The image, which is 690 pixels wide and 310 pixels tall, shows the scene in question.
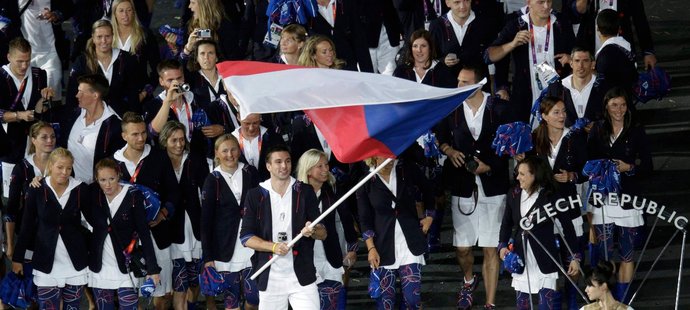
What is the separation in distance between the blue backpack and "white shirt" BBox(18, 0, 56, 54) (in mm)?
5790

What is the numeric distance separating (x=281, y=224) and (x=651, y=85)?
4.25 meters

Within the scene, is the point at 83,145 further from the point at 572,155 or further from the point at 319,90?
the point at 572,155

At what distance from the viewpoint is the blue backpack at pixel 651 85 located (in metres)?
15.2

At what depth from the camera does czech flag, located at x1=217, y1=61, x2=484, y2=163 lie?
12.1 metres

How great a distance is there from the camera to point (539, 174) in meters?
13.3

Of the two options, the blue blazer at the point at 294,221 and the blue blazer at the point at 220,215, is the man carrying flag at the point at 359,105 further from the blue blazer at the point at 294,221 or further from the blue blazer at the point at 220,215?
the blue blazer at the point at 220,215

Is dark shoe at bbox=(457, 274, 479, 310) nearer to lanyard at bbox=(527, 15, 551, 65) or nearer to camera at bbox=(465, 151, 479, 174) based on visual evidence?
camera at bbox=(465, 151, 479, 174)

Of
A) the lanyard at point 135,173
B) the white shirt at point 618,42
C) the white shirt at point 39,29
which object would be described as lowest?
the lanyard at point 135,173

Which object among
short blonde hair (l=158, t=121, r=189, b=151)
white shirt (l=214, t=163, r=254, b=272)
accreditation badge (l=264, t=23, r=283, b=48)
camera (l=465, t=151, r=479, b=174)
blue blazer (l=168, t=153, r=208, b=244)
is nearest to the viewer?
white shirt (l=214, t=163, r=254, b=272)

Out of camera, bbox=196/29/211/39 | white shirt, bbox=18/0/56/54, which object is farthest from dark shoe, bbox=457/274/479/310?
white shirt, bbox=18/0/56/54

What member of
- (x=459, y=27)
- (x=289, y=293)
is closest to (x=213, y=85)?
(x=459, y=27)

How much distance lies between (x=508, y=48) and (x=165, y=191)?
368 cm

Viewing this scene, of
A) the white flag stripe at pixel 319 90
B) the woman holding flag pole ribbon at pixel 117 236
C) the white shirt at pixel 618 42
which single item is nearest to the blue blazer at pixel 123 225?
the woman holding flag pole ribbon at pixel 117 236

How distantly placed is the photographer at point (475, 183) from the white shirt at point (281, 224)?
187 cm
